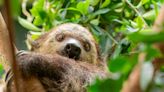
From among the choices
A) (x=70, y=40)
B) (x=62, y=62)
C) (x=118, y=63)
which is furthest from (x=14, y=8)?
(x=70, y=40)

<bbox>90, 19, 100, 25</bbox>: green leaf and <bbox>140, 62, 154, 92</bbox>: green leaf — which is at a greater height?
<bbox>140, 62, 154, 92</bbox>: green leaf

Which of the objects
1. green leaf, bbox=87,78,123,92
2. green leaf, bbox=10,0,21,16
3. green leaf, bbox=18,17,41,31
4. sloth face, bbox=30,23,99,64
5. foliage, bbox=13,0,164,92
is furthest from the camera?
sloth face, bbox=30,23,99,64

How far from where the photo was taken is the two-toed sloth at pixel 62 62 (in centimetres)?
225

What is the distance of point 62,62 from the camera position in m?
2.45

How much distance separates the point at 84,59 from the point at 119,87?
2.26 metres

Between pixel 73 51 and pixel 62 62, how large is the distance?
0.33 m

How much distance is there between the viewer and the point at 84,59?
9.90 feet

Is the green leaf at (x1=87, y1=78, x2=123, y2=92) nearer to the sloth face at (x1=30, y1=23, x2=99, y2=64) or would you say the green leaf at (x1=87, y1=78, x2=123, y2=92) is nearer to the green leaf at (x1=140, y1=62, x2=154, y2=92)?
the green leaf at (x1=140, y1=62, x2=154, y2=92)

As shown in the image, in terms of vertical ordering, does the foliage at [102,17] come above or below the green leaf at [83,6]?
below

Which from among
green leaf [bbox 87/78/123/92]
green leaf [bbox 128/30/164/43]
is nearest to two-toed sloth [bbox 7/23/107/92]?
green leaf [bbox 87/78/123/92]

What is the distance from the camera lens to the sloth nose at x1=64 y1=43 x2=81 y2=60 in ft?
9.04

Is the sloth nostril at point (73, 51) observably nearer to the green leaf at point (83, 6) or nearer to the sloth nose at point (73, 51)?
the sloth nose at point (73, 51)

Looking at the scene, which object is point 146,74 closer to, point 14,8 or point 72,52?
point 14,8

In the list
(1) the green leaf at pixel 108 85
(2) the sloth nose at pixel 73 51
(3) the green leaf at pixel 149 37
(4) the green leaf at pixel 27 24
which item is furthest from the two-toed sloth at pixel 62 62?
(3) the green leaf at pixel 149 37
